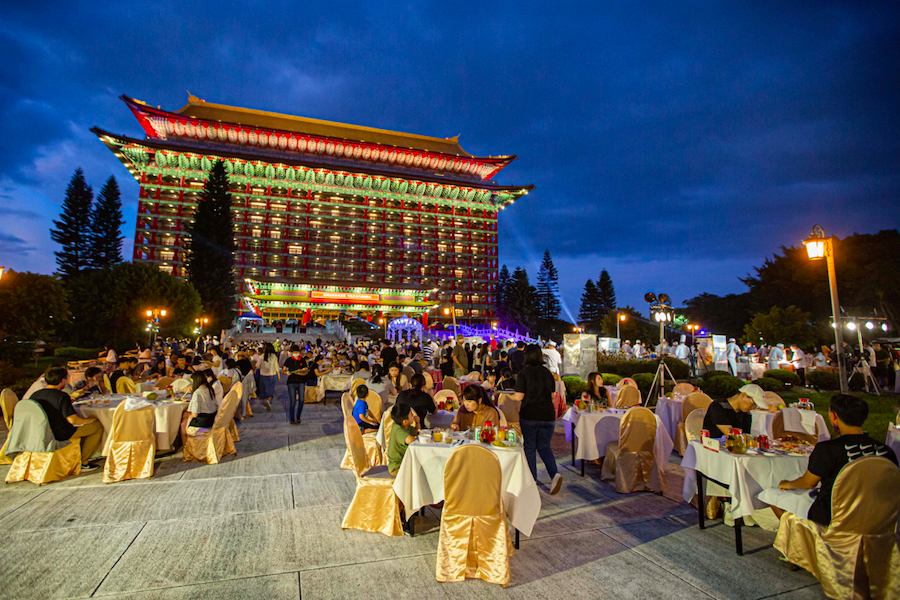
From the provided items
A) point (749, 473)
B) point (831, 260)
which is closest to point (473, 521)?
point (749, 473)

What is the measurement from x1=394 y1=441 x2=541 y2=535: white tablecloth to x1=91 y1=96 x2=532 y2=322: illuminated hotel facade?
52.8 metres

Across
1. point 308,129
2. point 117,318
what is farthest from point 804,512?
point 308,129

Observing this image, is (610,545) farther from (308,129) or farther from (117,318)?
(308,129)

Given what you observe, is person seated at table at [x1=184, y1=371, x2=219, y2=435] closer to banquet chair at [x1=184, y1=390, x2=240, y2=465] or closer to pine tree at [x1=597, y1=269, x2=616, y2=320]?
banquet chair at [x1=184, y1=390, x2=240, y2=465]

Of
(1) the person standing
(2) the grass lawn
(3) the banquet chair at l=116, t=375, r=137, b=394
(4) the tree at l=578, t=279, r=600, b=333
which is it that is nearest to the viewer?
(1) the person standing

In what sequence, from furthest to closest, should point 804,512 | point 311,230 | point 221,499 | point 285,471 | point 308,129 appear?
1. point 308,129
2. point 311,230
3. point 285,471
4. point 221,499
5. point 804,512

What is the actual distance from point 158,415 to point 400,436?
4.36 meters

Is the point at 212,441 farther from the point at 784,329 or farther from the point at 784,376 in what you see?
the point at 784,329

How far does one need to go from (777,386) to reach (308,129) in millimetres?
75948

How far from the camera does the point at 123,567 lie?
3.41 m

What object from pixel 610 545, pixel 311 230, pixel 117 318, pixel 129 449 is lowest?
pixel 610 545

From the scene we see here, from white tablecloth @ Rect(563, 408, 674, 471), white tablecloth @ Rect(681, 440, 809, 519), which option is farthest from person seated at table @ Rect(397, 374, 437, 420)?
white tablecloth @ Rect(681, 440, 809, 519)

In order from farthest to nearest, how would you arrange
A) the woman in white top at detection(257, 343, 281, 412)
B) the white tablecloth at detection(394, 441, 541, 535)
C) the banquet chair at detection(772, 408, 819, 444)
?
the woman in white top at detection(257, 343, 281, 412) < the banquet chair at detection(772, 408, 819, 444) < the white tablecloth at detection(394, 441, 541, 535)

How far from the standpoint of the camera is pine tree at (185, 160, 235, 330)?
124ft
